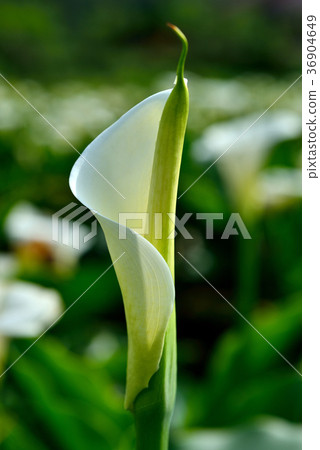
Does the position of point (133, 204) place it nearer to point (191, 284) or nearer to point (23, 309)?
point (23, 309)

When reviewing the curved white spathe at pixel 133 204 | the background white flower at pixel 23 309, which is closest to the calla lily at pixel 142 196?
the curved white spathe at pixel 133 204

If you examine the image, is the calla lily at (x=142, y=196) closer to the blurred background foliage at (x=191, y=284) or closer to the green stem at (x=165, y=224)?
the green stem at (x=165, y=224)

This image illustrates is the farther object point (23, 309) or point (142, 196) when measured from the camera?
point (23, 309)

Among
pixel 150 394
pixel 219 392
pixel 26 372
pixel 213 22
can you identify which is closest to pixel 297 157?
pixel 219 392

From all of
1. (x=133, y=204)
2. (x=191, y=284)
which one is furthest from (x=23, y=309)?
(x=191, y=284)

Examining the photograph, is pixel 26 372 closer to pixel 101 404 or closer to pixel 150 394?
pixel 101 404

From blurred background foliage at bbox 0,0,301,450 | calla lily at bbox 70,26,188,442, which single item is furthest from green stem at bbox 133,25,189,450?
blurred background foliage at bbox 0,0,301,450

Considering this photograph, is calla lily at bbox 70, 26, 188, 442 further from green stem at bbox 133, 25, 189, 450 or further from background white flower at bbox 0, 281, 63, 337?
background white flower at bbox 0, 281, 63, 337
